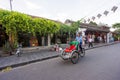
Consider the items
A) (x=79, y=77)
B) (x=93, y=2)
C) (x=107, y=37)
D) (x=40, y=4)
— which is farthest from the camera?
(x=107, y=37)

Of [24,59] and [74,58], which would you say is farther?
[24,59]

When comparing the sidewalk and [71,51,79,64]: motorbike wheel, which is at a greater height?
[71,51,79,64]: motorbike wheel

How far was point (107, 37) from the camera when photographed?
30.6 meters

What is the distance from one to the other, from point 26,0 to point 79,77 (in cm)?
1235

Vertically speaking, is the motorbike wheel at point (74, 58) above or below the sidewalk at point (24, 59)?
above

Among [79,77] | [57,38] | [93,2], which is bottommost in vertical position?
[79,77]

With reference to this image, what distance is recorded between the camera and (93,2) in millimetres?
14258

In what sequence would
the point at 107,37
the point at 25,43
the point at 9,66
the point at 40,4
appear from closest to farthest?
1. the point at 9,66
2. the point at 25,43
3. the point at 40,4
4. the point at 107,37

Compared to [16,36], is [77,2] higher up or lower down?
higher up

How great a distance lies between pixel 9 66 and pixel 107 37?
2786 cm

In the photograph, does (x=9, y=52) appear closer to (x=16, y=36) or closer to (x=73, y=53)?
(x=16, y=36)

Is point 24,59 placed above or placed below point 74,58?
below

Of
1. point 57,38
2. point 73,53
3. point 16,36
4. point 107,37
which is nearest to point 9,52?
point 16,36

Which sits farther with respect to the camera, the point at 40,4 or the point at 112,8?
the point at 40,4
